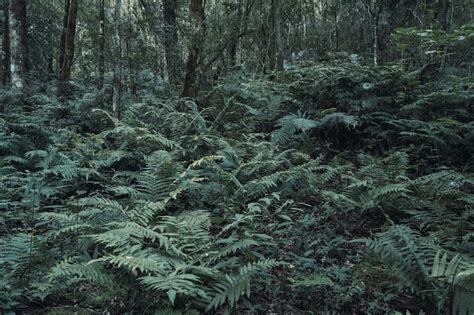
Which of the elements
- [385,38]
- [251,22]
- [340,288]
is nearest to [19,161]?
[340,288]

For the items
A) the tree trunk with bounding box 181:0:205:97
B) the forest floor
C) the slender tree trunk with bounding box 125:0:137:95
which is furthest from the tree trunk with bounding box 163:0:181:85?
the forest floor

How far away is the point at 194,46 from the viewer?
886 cm

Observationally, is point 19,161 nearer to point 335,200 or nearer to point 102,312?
point 102,312

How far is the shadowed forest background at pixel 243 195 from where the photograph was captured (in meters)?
3.54

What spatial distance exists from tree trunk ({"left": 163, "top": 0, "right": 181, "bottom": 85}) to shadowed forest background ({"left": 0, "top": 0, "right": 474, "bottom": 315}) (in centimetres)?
5

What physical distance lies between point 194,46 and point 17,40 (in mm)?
5245

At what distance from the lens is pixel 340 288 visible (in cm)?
380

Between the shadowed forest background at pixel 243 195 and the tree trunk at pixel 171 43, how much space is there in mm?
55

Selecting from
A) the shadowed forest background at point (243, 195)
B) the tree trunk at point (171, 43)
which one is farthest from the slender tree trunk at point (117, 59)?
the tree trunk at point (171, 43)

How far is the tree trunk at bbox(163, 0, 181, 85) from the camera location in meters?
10.6

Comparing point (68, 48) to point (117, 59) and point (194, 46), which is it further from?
point (194, 46)

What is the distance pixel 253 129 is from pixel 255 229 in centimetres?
385

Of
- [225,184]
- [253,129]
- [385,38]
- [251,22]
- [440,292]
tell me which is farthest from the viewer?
[251,22]

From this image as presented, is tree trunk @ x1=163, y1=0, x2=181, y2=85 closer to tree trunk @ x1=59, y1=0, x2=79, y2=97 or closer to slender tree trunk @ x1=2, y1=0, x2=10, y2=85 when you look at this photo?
tree trunk @ x1=59, y1=0, x2=79, y2=97
